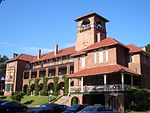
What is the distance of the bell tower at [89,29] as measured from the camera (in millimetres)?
47062

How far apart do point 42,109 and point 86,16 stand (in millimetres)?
27379

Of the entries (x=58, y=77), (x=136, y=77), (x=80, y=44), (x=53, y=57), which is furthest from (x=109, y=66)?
(x=53, y=57)

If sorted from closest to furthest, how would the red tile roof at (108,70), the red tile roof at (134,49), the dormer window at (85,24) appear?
the red tile roof at (108,70), the red tile roof at (134,49), the dormer window at (85,24)

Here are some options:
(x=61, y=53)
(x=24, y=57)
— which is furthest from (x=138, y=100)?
(x=24, y=57)

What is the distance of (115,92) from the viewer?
32.4m

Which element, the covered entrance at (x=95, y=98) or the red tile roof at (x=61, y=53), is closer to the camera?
the covered entrance at (x=95, y=98)

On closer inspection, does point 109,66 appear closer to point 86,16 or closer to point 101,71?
point 101,71

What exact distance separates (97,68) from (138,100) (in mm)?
8714

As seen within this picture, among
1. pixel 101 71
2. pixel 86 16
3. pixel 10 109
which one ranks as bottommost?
pixel 10 109

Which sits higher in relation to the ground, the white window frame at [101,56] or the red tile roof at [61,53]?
the red tile roof at [61,53]

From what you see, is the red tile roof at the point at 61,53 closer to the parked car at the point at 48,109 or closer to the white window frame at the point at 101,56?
the white window frame at the point at 101,56

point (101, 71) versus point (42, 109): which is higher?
point (101, 71)

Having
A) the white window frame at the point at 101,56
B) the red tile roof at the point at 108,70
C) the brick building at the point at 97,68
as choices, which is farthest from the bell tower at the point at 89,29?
the red tile roof at the point at 108,70

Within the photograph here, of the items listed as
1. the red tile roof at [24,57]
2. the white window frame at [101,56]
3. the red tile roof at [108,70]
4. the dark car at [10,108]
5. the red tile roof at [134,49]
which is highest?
the red tile roof at [24,57]
